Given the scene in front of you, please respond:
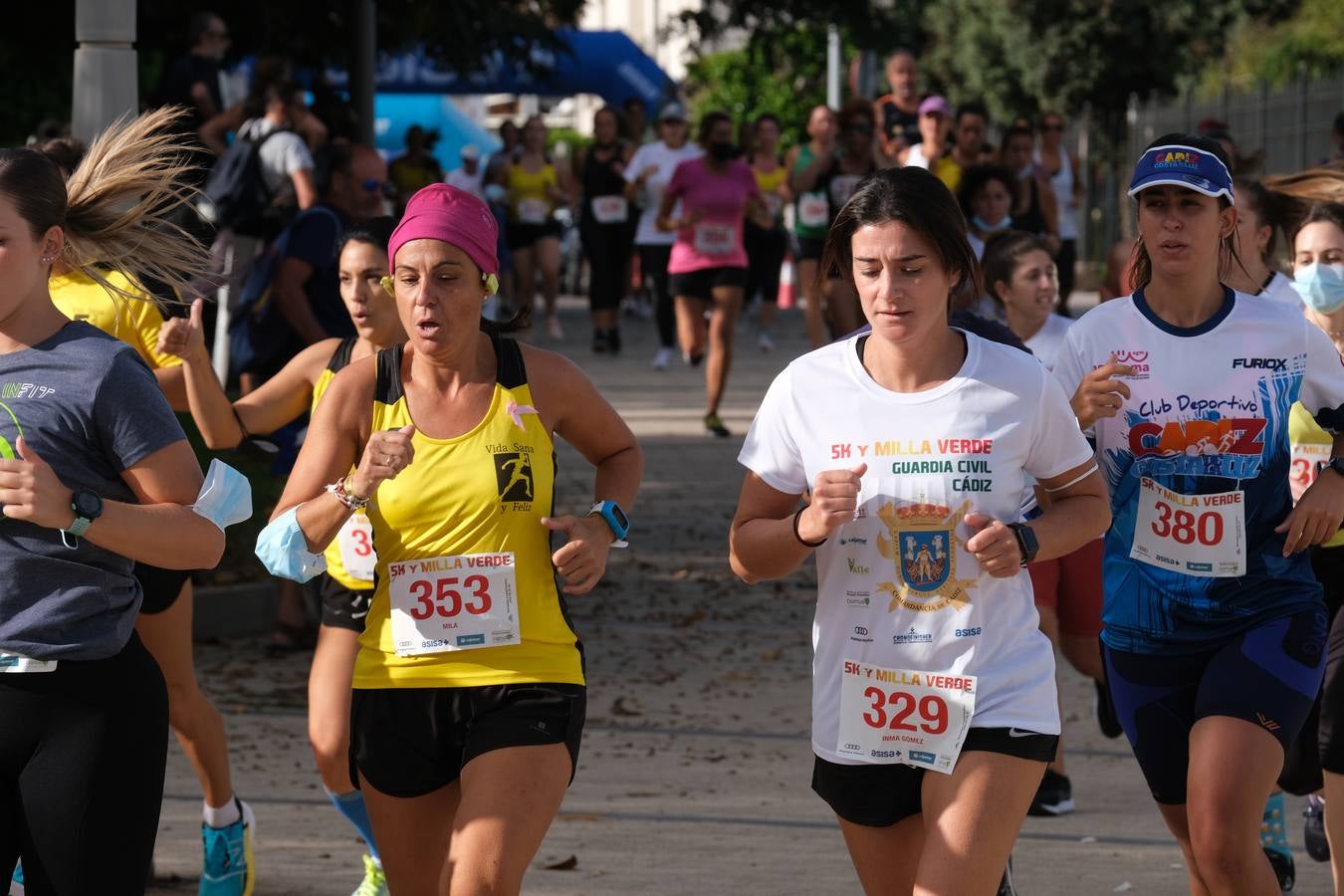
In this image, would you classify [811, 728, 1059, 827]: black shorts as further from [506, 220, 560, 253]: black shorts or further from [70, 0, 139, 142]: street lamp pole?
[506, 220, 560, 253]: black shorts

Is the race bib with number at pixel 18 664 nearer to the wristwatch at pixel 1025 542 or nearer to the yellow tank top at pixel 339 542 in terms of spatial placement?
the yellow tank top at pixel 339 542

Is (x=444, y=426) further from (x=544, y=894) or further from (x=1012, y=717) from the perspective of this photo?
(x=544, y=894)

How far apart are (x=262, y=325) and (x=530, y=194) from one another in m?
12.6

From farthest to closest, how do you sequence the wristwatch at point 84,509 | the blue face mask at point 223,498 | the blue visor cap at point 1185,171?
the blue visor cap at point 1185,171 → the blue face mask at point 223,498 → the wristwatch at point 84,509

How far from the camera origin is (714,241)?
Answer: 14.5m

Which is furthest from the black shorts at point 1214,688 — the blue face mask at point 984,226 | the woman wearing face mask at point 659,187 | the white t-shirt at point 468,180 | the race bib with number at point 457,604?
the white t-shirt at point 468,180

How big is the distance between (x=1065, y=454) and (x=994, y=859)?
2.62ft

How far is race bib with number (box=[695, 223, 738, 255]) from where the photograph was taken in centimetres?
1445

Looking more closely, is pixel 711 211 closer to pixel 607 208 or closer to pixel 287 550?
pixel 607 208

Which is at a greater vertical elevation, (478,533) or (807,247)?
(807,247)

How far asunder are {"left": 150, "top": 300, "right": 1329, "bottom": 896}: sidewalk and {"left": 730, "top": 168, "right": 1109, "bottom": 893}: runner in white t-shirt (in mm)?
1850

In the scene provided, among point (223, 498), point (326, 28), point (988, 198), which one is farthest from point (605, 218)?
point (223, 498)

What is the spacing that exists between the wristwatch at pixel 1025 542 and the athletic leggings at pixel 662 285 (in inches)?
482

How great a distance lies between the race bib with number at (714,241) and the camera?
14453 millimetres
